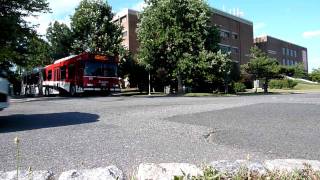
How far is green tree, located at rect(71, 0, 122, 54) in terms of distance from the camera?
139 ft

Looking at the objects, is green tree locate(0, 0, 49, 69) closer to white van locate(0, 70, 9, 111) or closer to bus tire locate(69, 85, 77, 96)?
Answer: bus tire locate(69, 85, 77, 96)

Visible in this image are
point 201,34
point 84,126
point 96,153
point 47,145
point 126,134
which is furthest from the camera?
point 201,34

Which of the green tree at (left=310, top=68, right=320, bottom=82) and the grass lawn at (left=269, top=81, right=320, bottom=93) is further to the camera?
the green tree at (left=310, top=68, right=320, bottom=82)

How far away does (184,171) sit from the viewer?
148 inches

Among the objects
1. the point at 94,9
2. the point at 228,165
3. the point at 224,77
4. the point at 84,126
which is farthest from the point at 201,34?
the point at 228,165

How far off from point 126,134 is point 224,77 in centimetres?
3203

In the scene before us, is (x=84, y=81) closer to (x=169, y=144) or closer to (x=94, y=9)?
(x=94, y=9)

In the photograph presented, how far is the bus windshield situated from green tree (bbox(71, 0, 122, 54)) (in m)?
13.6

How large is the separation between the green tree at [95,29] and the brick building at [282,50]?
64975mm

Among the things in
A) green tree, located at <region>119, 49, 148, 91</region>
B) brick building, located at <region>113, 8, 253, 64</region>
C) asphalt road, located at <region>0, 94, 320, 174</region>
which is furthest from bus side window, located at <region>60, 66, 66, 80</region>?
brick building, located at <region>113, 8, 253, 64</region>

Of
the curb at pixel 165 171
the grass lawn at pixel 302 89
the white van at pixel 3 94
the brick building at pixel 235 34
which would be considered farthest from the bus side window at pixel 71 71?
the brick building at pixel 235 34

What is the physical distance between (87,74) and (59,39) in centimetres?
2032

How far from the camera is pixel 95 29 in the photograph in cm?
4238

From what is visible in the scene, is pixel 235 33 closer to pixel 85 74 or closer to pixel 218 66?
pixel 218 66
